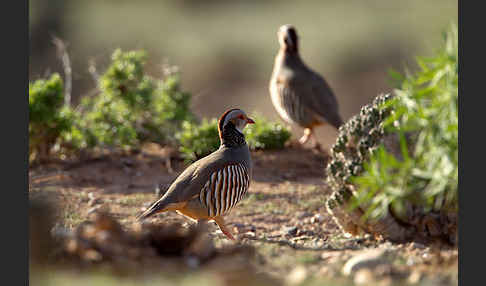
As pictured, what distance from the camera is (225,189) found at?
21.4 feet

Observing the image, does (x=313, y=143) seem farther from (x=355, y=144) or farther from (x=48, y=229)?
(x=48, y=229)

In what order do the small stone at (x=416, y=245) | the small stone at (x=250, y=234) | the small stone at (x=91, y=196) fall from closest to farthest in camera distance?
the small stone at (x=416, y=245) → the small stone at (x=250, y=234) → the small stone at (x=91, y=196)

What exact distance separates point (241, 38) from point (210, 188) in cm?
1937

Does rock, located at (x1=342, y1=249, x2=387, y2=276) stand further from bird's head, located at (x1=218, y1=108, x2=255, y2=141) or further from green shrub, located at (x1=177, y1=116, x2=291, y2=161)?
green shrub, located at (x1=177, y1=116, x2=291, y2=161)

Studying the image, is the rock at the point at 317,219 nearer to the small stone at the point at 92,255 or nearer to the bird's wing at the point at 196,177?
the bird's wing at the point at 196,177

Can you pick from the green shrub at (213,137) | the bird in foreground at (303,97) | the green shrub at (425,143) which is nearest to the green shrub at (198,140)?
the green shrub at (213,137)

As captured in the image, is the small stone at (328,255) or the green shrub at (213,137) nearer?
the small stone at (328,255)

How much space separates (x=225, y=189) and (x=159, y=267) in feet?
5.66

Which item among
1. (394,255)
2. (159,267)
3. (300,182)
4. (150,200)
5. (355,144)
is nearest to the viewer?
(159,267)

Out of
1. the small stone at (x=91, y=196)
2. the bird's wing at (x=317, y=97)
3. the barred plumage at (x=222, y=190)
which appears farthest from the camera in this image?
the bird's wing at (x=317, y=97)

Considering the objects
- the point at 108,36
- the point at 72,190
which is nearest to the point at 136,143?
the point at 72,190

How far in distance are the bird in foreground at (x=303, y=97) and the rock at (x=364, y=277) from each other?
5.68 meters

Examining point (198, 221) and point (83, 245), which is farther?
point (198, 221)

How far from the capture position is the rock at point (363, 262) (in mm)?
5043
